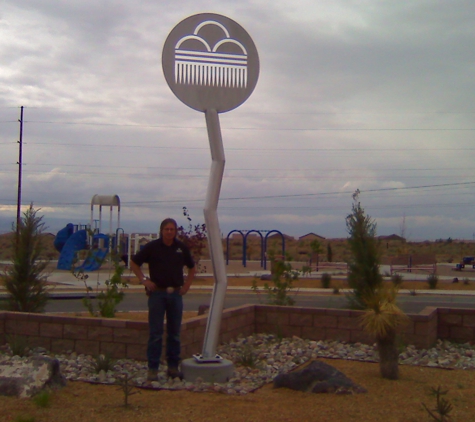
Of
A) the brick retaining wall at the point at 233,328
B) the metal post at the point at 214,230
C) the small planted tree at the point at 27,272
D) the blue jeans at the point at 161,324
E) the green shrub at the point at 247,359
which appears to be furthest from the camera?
the small planted tree at the point at 27,272

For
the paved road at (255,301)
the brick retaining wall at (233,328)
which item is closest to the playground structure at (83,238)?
the paved road at (255,301)

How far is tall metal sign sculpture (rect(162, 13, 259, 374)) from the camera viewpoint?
707cm

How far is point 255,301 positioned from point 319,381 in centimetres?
1172

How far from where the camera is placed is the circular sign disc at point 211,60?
716cm

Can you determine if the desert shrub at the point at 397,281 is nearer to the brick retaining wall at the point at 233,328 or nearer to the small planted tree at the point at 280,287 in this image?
the brick retaining wall at the point at 233,328

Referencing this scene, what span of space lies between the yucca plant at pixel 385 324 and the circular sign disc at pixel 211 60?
2781 mm

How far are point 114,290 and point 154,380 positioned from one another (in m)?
3.79

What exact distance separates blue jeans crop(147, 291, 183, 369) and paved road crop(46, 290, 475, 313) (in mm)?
9547

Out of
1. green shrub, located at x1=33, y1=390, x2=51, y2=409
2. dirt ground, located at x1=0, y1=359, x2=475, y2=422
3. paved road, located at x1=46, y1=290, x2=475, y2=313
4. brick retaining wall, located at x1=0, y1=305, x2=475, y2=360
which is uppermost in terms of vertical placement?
brick retaining wall, located at x1=0, y1=305, x2=475, y2=360

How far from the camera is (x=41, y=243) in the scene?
10.6 m

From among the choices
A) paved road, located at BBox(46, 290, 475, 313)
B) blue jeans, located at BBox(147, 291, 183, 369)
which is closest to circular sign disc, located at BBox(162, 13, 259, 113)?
blue jeans, located at BBox(147, 291, 183, 369)

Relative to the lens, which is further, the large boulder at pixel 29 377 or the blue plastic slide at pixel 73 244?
the blue plastic slide at pixel 73 244

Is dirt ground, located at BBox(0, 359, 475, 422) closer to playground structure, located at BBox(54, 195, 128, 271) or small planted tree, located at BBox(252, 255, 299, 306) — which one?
small planted tree, located at BBox(252, 255, 299, 306)

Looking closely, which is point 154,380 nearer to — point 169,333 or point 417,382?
point 169,333
